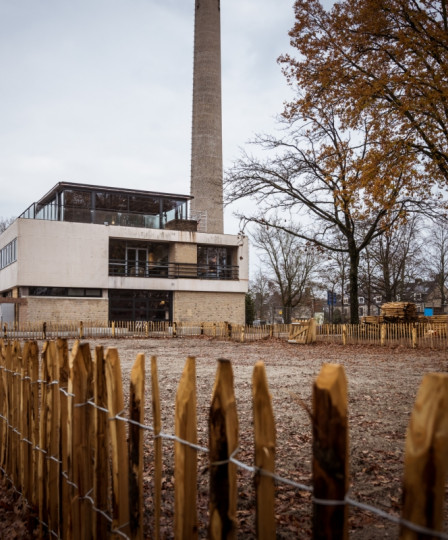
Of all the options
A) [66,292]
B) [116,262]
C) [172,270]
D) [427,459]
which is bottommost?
[427,459]

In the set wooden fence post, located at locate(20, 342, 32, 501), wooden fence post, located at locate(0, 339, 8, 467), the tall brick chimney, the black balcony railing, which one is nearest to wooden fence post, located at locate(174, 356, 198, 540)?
wooden fence post, located at locate(20, 342, 32, 501)

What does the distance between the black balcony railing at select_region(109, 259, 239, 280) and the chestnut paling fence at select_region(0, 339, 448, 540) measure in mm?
31956

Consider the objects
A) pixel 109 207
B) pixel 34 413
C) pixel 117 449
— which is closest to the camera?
pixel 117 449

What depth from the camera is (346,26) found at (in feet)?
53.0

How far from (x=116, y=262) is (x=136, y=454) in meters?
34.3

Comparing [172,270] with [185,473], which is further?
[172,270]

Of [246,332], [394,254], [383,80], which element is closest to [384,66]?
[383,80]

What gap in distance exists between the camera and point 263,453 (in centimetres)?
181

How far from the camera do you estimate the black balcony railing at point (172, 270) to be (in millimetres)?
36125

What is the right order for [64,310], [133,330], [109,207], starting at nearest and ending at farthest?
[133,330] → [64,310] → [109,207]

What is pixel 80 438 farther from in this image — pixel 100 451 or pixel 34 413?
pixel 34 413

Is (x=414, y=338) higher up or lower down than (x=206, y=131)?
lower down

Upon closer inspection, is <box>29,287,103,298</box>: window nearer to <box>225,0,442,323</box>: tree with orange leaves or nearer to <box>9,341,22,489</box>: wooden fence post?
<box>225,0,442,323</box>: tree with orange leaves

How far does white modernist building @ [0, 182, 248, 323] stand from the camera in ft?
107
